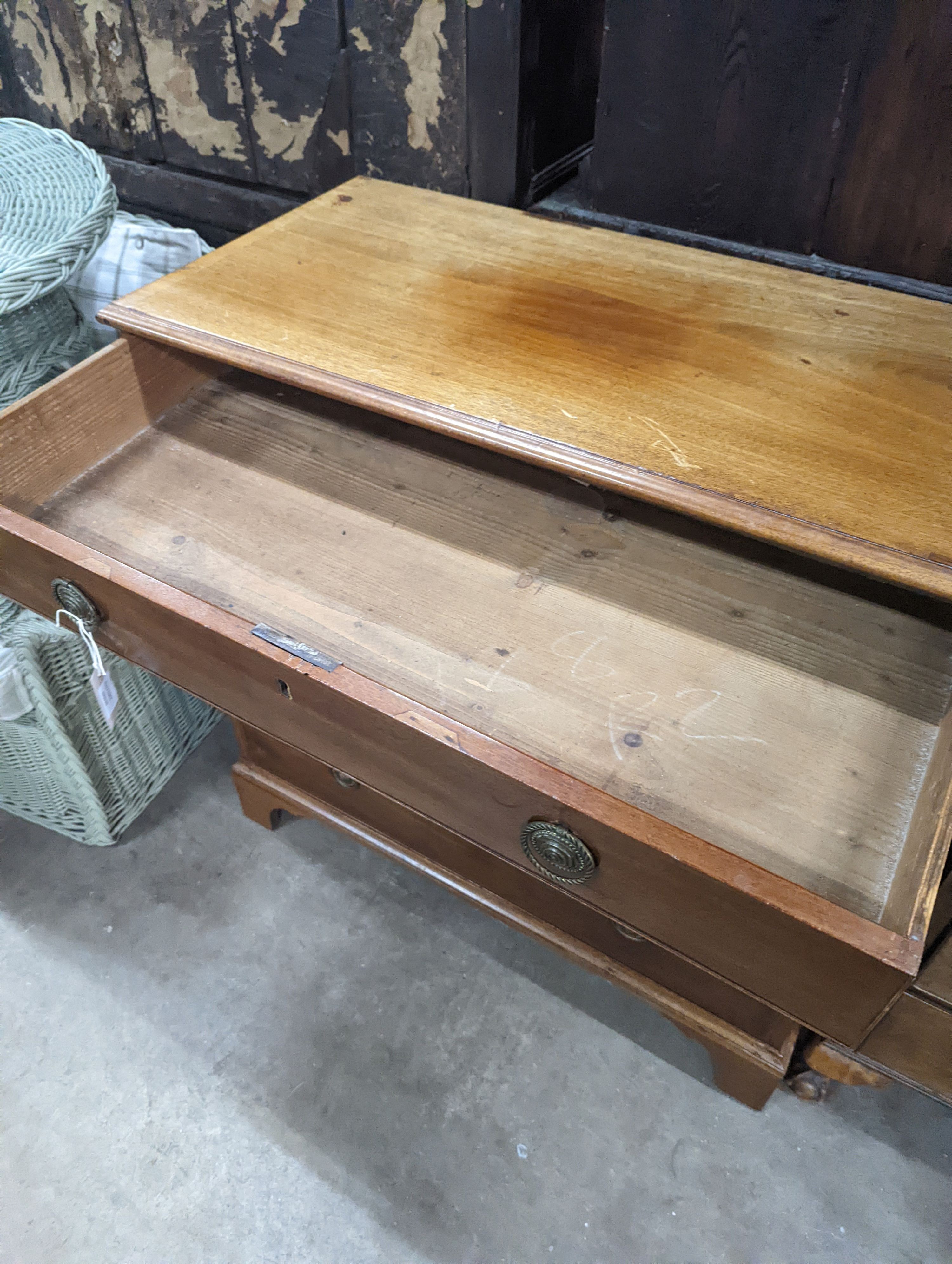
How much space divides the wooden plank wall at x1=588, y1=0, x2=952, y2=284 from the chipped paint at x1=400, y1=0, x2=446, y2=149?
0.78ft

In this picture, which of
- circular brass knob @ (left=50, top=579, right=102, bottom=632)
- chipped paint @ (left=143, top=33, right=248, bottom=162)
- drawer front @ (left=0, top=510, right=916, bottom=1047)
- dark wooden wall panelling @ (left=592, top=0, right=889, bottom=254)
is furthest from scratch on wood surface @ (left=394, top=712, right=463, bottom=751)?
chipped paint @ (left=143, top=33, right=248, bottom=162)

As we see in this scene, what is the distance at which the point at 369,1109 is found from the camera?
1136 mm

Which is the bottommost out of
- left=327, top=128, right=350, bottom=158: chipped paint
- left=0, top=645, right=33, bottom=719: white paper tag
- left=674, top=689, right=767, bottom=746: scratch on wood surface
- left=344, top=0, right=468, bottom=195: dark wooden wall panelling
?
left=0, top=645, right=33, bottom=719: white paper tag

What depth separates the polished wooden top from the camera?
0.69 metres

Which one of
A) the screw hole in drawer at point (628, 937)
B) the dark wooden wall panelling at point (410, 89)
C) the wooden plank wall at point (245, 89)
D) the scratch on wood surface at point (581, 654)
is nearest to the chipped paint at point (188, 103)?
the wooden plank wall at point (245, 89)

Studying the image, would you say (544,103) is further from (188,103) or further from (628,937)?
(628,937)

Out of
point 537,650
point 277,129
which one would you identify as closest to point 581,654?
point 537,650

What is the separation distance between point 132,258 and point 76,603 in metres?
0.92

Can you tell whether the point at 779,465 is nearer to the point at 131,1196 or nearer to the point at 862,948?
the point at 862,948

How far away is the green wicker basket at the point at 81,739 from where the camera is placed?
1146 millimetres

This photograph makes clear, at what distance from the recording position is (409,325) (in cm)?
89

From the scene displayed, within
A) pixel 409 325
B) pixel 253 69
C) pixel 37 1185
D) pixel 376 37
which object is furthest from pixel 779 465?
pixel 37 1185

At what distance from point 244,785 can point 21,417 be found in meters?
0.69

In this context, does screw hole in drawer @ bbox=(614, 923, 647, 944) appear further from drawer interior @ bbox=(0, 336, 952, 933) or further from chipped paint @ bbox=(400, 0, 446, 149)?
chipped paint @ bbox=(400, 0, 446, 149)
